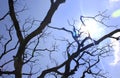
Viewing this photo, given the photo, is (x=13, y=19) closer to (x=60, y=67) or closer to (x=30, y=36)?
(x=30, y=36)

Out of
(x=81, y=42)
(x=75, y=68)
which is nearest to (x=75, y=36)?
(x=81, y=42)

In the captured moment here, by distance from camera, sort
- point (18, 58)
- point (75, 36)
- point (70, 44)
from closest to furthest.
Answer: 1. point (18, 58)
2. point (75, 36)
3. point (70, 44)

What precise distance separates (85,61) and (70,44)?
5.39ft

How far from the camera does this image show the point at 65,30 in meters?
13.8

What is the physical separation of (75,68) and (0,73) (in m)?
4.38

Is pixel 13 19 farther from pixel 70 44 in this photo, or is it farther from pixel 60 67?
pixel 70 44

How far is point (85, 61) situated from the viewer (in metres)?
16.4

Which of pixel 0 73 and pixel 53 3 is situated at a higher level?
pixel 53 3

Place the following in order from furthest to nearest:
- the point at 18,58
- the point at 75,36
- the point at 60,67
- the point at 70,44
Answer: the point at 70,44
the point at 75,36
the point at 60,67
the point at 18,58

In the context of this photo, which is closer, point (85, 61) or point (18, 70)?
point (18, 70)

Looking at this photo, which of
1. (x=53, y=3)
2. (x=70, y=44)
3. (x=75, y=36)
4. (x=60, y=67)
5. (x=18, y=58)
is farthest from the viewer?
(x=70, y=44)

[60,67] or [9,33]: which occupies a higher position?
[9,33]

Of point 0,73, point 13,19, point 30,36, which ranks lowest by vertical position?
point 0,73

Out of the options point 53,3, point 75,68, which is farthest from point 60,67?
point 53,3
